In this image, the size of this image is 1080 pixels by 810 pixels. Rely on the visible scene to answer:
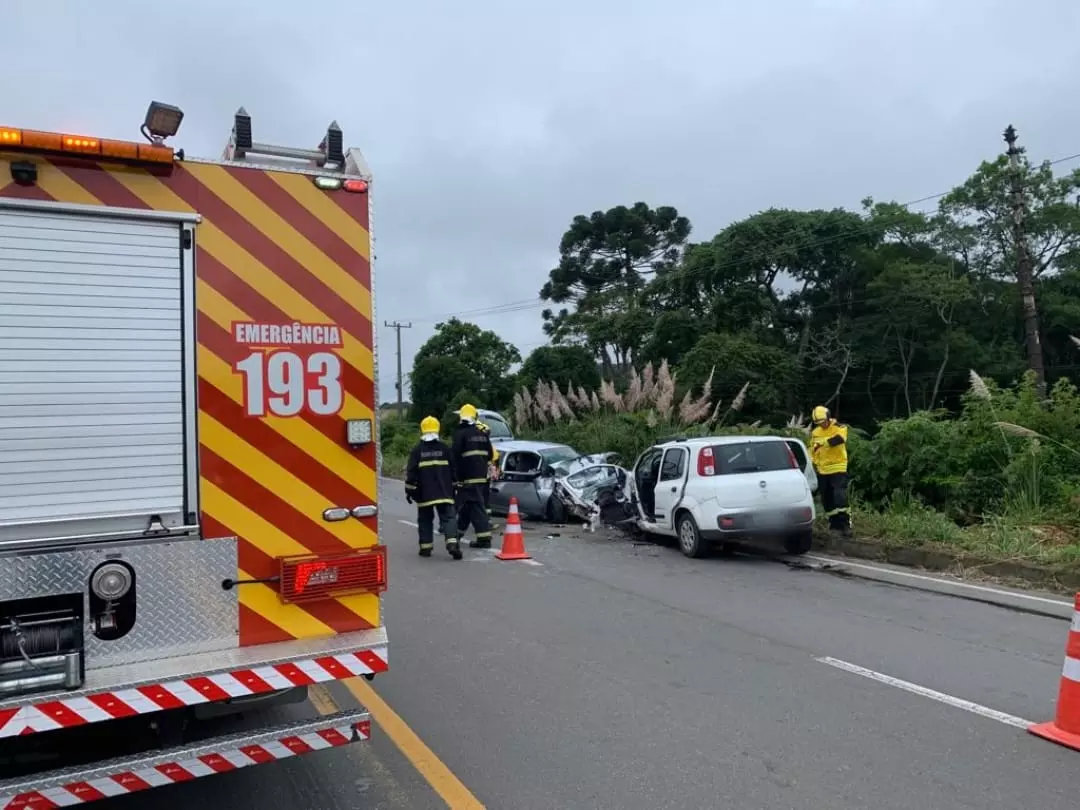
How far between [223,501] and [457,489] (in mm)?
9391

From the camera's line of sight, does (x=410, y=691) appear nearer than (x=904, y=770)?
No

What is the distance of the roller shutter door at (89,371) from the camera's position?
356cm

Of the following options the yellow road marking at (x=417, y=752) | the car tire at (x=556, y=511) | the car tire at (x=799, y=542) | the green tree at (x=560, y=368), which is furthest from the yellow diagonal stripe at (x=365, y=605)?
the green tree at (x=560, y=368)

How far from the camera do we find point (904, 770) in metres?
4.61

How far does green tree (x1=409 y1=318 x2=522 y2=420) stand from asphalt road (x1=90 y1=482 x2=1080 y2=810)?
31.2 m

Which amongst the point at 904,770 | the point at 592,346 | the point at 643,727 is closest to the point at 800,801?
the point at 904,770

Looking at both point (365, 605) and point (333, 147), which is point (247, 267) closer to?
point (333, 147)

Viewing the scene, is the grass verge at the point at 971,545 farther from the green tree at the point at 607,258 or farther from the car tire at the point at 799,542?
the green tree at the point at 607,258

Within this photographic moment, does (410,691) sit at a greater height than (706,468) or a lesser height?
lesser

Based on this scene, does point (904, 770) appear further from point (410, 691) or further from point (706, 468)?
point (706, 468)

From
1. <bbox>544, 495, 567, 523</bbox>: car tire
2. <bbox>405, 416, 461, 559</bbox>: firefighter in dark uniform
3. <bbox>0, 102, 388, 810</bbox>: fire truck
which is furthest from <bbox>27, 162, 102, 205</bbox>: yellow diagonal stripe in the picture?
<bbox>544, 495, 567, 523</bbox>: car tire

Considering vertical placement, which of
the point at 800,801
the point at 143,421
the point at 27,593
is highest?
the point at 143,421

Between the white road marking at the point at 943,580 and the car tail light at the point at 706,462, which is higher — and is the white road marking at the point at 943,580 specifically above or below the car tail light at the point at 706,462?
below

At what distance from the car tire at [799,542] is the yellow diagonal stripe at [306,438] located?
8.66 metres
